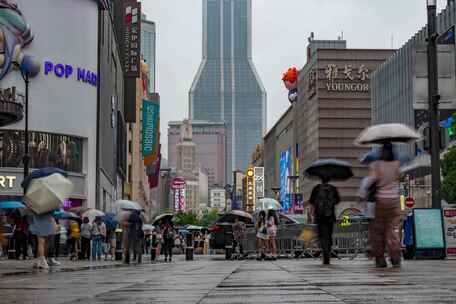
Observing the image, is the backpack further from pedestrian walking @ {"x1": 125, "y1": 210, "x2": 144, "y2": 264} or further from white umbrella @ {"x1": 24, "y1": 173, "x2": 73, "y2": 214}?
pedestrian walking @ {"x1": 125, "y1": 210, "x2": 144, "y2": 264}

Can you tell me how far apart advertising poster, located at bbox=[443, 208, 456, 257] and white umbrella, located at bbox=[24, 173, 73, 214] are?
9973 mm

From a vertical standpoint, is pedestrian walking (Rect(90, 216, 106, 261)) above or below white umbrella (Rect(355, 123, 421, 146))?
below

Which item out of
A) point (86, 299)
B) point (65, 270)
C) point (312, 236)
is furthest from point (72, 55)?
point (86, 299)

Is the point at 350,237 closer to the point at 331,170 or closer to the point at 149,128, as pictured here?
the point at 331,170

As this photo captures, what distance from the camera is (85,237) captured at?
3484 cm

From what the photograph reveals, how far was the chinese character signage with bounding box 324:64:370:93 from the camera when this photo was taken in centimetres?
12712

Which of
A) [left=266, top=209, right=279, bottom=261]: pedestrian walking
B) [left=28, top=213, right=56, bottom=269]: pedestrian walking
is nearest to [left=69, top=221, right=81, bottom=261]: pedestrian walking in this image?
[left=266, top=209, right=279, bottom=261]: pedestrian walking

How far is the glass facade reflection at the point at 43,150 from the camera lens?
5412 centimetres

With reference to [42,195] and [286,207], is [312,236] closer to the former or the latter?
[42,195]

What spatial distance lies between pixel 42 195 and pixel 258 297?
13.1m

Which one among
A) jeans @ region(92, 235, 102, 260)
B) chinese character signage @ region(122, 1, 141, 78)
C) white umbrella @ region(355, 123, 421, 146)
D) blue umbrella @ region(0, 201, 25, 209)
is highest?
chinese character signage @ region(122, 1, 141, 78)

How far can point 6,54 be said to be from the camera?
2127 inches

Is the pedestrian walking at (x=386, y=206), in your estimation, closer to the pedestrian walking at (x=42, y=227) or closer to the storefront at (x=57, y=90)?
the pedestrian walking at (x=42, y=227)

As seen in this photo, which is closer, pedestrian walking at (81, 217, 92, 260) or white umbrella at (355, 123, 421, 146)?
white umbrella at (355, 123, 421, 146)
